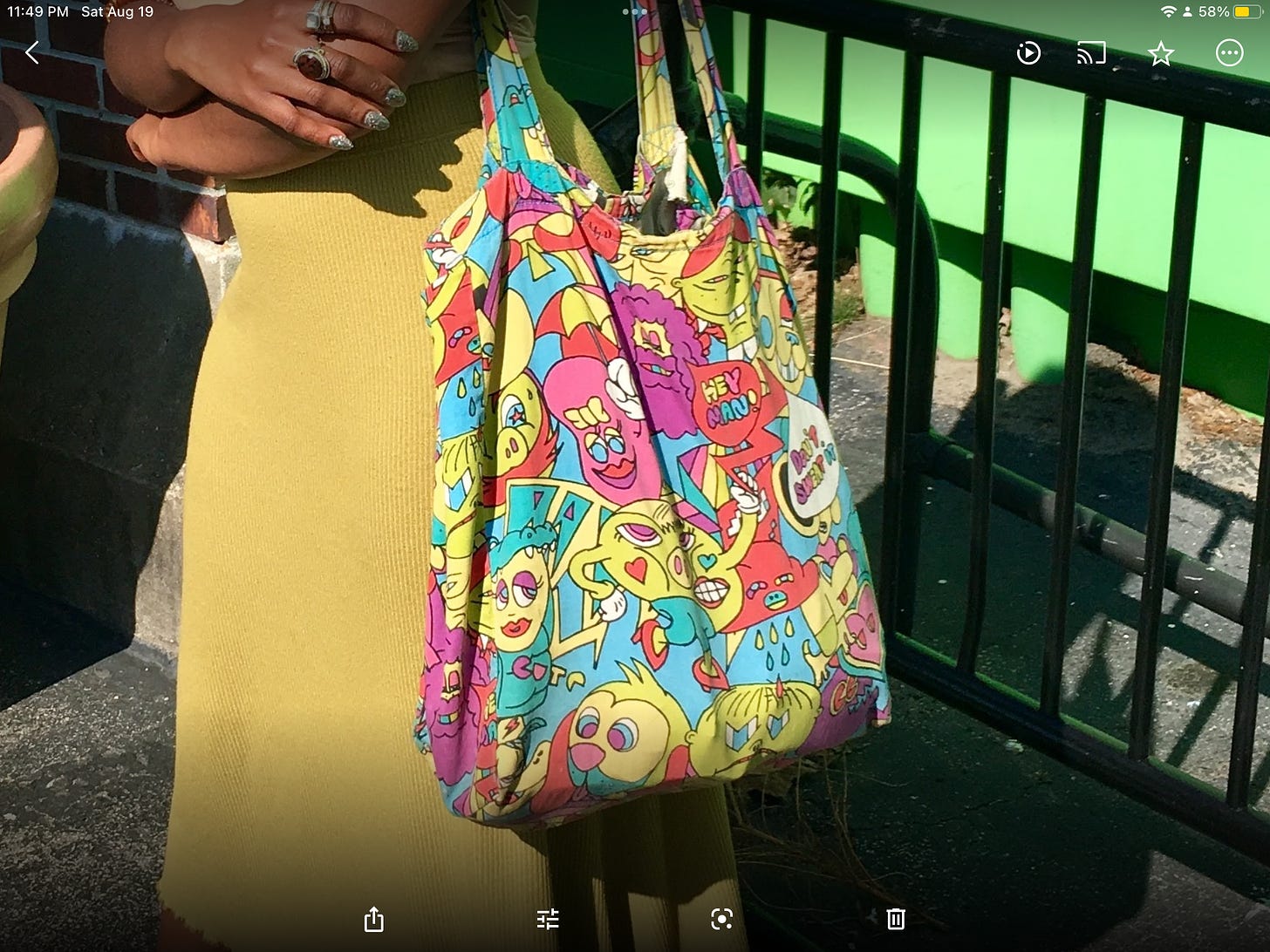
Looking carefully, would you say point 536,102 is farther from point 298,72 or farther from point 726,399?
point 726,399

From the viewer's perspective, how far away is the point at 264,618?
198cm

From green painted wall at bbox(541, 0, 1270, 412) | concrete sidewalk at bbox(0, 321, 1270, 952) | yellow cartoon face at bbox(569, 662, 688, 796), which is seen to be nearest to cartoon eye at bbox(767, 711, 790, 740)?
yellow cartoon face at bbox(569, 662, 688, 796)

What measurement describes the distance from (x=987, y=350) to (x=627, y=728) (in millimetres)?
1098

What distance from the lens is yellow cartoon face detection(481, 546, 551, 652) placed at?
63.1 inches

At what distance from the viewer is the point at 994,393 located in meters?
2.48

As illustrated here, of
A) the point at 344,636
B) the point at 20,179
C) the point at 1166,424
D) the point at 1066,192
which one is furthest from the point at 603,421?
the point at 1066,192

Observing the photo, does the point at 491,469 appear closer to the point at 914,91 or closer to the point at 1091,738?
the point at 914,91

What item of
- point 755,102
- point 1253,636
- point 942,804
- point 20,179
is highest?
point 755,102

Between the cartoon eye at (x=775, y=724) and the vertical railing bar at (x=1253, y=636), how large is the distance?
2.62 feet

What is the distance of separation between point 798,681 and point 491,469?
1.29ft

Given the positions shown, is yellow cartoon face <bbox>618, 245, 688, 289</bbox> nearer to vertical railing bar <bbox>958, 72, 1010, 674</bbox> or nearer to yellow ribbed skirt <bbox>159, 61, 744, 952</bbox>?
yellow ribbed skirt <bbox>159, 61, 744, 952</bbox>

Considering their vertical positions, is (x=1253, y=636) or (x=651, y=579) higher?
(x=651, y=579)

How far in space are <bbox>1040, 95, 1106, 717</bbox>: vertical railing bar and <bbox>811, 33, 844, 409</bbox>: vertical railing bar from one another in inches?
14.0

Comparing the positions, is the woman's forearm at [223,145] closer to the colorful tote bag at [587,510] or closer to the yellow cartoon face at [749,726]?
the colorful tote bag at [587,510]
